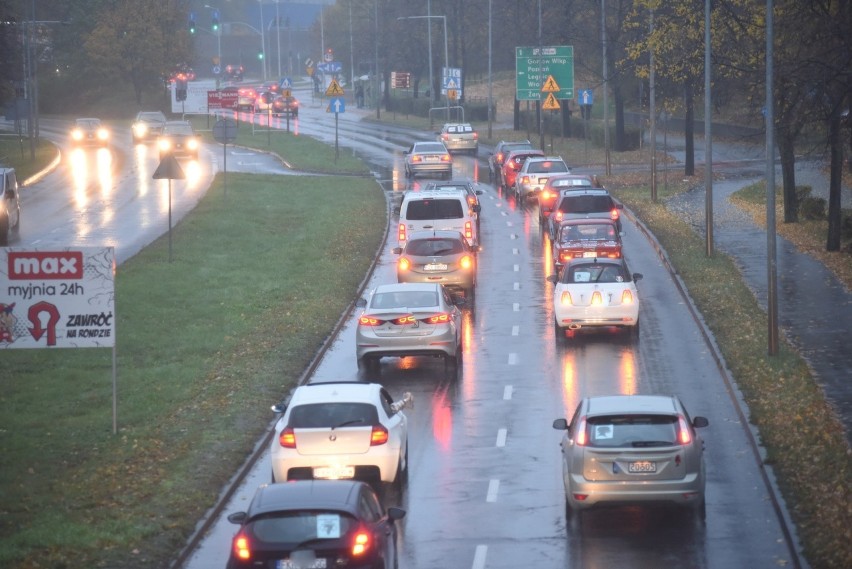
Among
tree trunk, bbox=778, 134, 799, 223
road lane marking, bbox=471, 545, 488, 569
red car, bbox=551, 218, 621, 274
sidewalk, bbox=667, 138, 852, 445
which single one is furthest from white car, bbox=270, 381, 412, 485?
tree trunk, bbox=778, 134, 799, 223

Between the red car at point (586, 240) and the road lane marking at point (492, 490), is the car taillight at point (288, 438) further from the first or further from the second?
the red car at point (586, 240)

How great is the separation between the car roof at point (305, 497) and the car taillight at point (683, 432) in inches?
177

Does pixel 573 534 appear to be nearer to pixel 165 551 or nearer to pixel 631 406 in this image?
pixel 631 406

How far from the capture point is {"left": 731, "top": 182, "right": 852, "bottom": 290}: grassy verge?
124 feet

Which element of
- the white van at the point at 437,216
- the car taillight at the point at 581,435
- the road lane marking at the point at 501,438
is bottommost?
the road lane marking at the point at 501,438

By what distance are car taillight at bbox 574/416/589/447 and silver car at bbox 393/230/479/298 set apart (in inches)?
669

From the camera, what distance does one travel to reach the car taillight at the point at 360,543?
12.4 m

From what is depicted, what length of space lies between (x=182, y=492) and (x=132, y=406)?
578 cm

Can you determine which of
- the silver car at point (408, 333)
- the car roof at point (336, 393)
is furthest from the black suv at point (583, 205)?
the car roof at point (336, 393)

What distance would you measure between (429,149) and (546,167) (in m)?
11.6

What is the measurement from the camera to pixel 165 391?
24.5 meters

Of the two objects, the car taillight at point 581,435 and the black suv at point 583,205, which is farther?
the black suv at point 583,205

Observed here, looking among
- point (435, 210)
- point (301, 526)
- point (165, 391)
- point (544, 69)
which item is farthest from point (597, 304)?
point (544, 69)

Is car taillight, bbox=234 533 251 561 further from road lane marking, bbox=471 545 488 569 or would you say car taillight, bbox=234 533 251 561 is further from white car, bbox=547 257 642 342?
white car, bbox=547 257 642 342
